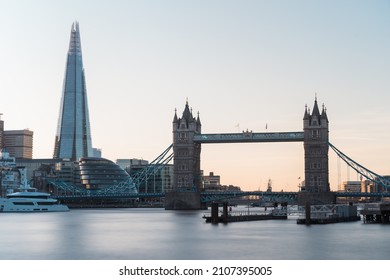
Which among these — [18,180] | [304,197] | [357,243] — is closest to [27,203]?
[18,180]

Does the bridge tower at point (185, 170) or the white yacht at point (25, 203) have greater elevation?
the bridge tower at point (185, 170)

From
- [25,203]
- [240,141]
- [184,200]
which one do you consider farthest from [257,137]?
[25,203]

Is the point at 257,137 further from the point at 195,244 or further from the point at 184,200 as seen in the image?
the point at 195,244

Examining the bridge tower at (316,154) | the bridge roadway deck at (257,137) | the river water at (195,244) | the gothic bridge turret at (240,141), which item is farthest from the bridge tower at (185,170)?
the river water at (195,244)

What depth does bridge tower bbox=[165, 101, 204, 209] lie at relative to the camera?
457 ft

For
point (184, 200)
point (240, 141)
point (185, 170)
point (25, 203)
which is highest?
point (240, 141)

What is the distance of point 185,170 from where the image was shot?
5497 inches

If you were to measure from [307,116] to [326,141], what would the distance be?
567 cm

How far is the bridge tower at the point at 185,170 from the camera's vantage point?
139 m

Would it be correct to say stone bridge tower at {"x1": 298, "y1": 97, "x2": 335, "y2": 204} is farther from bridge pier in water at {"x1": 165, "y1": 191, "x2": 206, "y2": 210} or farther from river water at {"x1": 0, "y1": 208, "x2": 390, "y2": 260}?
river water at {"x1": 0, "y1": 208, "x2": 390, "y2": 260}

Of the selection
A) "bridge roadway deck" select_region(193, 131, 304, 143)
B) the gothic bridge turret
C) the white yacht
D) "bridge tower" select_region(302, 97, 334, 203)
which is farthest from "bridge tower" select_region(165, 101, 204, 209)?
the white yacht

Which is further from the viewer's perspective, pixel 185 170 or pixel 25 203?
pixel 185 170

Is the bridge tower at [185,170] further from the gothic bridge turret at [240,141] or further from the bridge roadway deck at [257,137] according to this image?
the bridge roadway deck at [257,137]

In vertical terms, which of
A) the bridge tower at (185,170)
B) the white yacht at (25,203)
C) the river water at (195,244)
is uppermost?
the bridge tower at (185,170)
